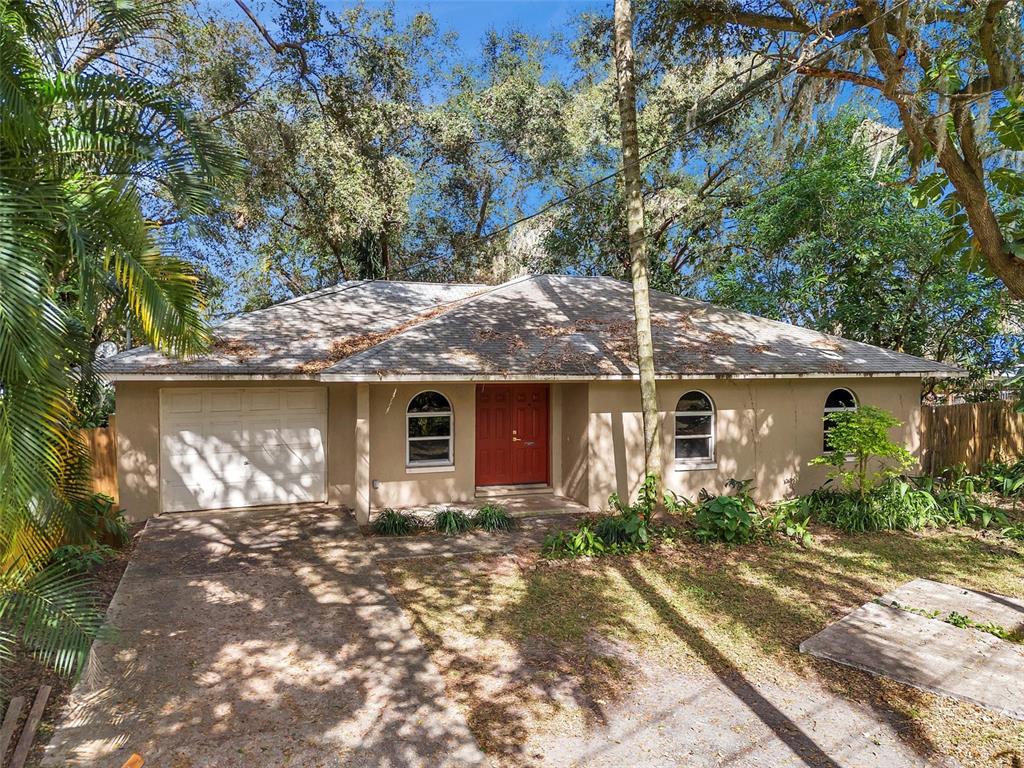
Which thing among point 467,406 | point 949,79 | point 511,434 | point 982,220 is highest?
point 949,79

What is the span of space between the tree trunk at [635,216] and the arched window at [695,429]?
222 centimetres

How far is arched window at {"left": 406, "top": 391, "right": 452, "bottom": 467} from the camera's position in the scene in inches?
418

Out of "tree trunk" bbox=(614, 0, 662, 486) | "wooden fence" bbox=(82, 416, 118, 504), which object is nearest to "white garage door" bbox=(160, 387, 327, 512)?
"wooden fence" bbox=(82, 416, 118, 504)

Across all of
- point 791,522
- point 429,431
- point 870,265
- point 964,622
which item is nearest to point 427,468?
point 429,431

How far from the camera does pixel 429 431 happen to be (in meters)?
10.8

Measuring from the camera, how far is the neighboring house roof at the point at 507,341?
31.5 ft

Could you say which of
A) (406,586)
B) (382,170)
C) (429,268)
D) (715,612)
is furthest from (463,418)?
(429,268)

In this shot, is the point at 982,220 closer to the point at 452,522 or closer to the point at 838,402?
the point at 838,402

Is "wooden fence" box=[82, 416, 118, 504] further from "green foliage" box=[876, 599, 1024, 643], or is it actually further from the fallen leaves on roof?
"green foliage" box=[876, 599, 1024, 643]

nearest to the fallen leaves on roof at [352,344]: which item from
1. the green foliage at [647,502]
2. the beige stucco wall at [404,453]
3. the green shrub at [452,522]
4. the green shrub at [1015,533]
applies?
the beige stucco wall at [404,453]

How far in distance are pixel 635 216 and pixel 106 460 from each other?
9279 millimetres

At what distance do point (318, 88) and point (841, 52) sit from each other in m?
9.39

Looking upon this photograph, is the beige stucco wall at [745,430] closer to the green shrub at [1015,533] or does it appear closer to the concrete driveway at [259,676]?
the green shrub at [1015,533]

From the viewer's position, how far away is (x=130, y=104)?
509cm
